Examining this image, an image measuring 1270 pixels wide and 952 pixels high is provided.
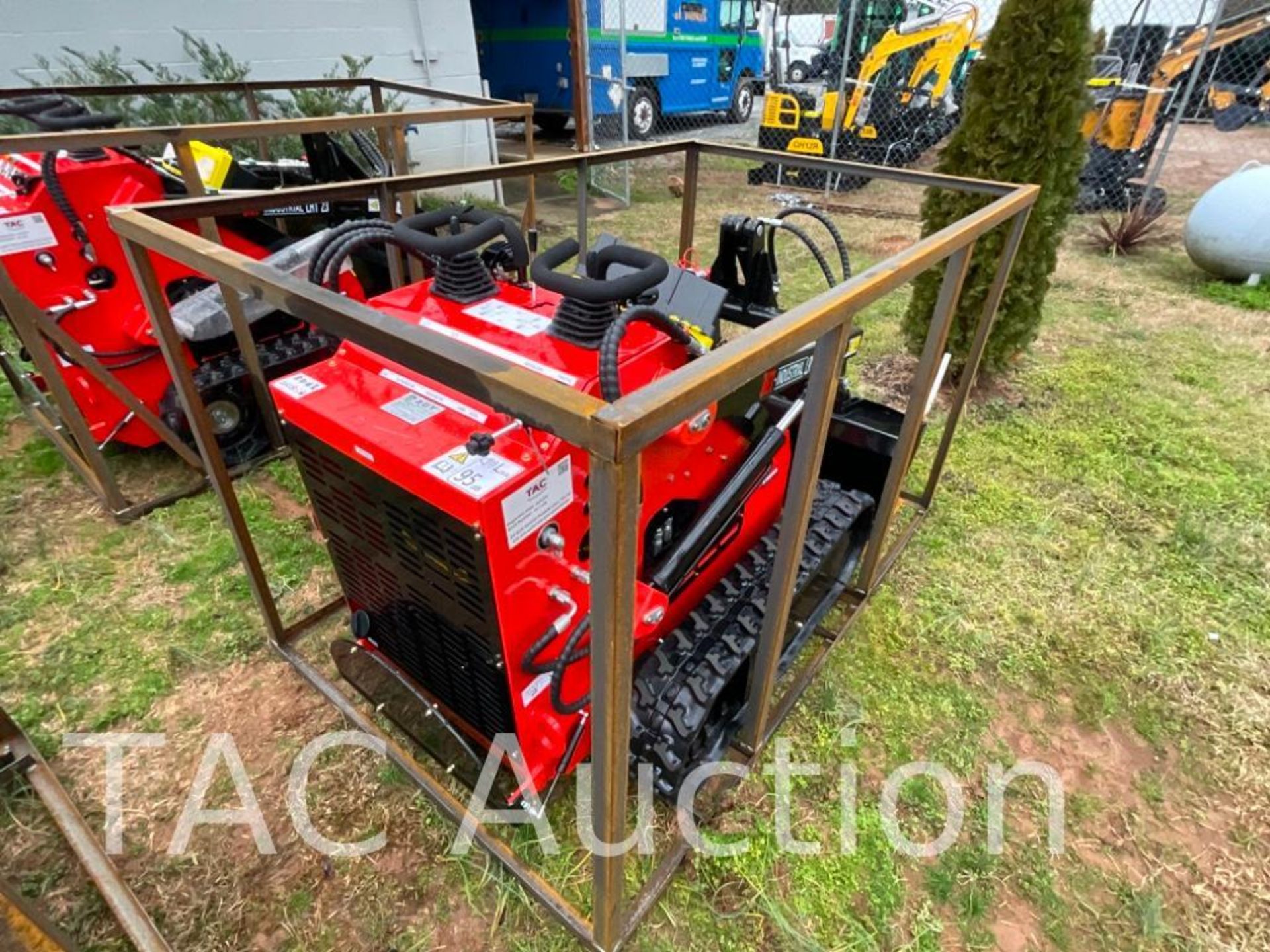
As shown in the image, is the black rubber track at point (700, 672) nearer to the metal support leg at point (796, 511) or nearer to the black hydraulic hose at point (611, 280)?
the metal support leg at point (796, 511)

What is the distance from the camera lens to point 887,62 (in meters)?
9.00

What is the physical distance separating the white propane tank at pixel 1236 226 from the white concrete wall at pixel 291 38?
653 centimetres

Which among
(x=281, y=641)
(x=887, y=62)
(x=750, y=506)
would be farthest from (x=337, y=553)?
(x=887, y=62)

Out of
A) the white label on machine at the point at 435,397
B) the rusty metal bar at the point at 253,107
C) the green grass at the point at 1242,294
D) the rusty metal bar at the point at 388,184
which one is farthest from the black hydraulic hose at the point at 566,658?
the green grass at the point at 1242,294

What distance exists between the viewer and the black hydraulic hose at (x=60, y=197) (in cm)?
249

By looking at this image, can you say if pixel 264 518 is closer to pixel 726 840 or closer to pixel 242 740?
pixel 242 740

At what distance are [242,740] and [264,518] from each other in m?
1.10

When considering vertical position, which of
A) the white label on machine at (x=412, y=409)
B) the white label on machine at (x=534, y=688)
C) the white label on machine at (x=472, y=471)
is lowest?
the white label on machine at (x=534, y=688)

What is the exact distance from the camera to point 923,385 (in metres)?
2.08

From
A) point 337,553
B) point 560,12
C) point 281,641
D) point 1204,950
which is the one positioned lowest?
point 1204,950

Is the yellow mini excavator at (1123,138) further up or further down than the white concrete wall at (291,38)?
further down

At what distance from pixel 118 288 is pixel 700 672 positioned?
9.03ft

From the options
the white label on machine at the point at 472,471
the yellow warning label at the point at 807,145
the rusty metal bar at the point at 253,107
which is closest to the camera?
the white label on machine at the point at 472,471

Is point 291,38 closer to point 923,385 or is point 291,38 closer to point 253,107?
point 253,107
